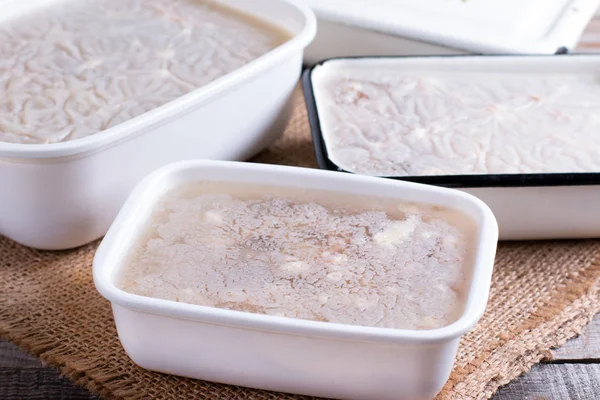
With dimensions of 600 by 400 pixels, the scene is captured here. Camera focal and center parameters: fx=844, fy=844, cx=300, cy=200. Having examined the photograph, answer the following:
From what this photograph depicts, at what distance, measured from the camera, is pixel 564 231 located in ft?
4.75

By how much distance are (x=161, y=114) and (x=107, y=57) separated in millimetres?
294

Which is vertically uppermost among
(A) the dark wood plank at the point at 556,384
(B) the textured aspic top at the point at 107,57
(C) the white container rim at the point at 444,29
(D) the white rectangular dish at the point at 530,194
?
(B) the textured aspic top at the point at 107,57

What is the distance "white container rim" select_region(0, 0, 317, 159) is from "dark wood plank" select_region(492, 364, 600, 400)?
67 cm

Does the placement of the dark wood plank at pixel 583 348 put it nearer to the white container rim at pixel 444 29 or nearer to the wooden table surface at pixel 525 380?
the wooden table surface at pixel 525 380

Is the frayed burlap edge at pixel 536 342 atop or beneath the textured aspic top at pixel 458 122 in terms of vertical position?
beneath

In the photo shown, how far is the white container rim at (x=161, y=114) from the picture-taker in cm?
124

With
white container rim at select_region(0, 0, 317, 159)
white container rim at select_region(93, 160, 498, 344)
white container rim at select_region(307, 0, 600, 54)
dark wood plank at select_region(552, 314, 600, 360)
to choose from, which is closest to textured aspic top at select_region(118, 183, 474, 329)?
white container rim at select_region(93, 160, 498, 344)

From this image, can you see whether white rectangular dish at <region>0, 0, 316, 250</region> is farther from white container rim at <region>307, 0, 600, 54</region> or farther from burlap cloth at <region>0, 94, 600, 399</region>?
white container rim at <region>307, 0, 600, 54</region>

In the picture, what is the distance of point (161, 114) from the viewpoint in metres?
1.35

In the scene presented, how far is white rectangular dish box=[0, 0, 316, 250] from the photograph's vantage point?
127 cm

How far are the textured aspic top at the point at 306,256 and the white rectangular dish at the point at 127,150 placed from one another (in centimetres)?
12

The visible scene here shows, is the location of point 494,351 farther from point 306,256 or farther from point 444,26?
point 444,26

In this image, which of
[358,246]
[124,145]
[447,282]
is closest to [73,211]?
[124,145]

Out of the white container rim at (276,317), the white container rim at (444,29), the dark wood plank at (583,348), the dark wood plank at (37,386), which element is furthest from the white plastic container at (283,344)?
the white container rim at (444,29)
